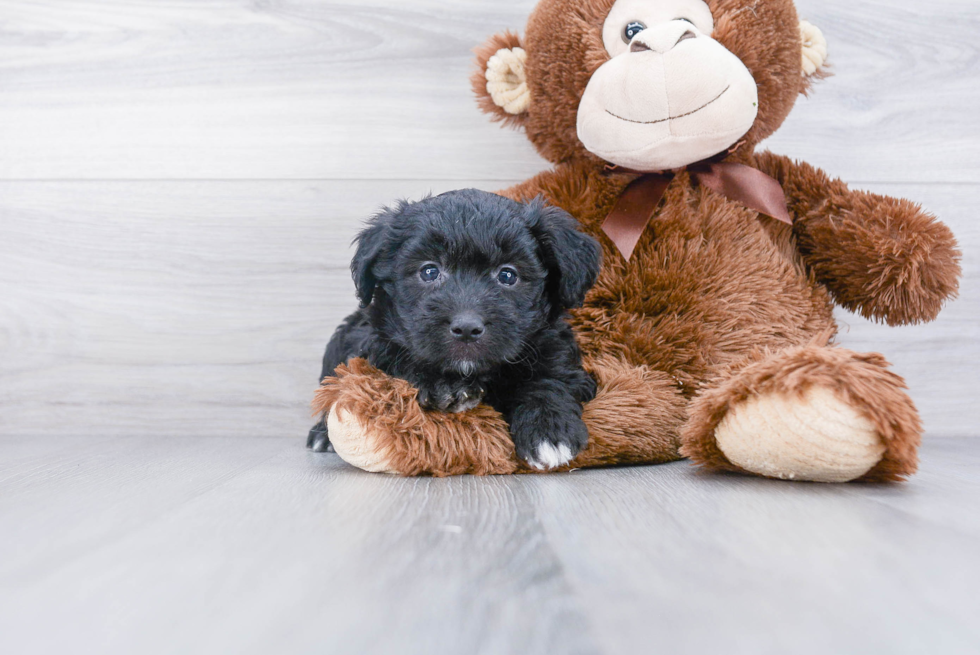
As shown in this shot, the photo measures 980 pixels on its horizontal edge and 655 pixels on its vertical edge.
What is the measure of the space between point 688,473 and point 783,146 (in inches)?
44.2

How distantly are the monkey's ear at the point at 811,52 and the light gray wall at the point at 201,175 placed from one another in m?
0.70

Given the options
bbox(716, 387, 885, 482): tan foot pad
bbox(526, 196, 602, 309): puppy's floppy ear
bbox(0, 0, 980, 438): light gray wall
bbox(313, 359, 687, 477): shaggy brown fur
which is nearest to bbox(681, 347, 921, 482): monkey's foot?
bbox(716, 387, 885, 482): tan foot pad

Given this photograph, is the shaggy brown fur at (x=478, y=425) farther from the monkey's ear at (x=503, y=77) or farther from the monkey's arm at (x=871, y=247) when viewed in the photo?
the monkey's ear at (x=503, y=77)

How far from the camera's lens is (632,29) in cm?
140

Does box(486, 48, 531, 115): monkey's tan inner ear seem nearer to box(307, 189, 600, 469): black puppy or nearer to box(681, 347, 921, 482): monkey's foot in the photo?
box(307, 189, 600, 469): black puppy

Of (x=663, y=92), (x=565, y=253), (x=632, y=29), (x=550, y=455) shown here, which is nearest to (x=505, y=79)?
(x=632, y=29)

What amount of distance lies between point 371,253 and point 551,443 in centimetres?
46

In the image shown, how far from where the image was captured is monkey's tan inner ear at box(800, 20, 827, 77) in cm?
152

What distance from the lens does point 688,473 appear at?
1.20 metres

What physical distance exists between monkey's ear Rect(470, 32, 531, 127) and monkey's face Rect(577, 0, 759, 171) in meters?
0.18

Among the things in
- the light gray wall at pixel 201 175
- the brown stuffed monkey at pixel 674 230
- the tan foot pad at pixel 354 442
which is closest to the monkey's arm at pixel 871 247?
the brown stuffed monkey at pixel 674 230

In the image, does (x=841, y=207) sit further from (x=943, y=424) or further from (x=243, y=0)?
(x=243, y=0)

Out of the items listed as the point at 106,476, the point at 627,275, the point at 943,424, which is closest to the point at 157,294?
the point at 106,476

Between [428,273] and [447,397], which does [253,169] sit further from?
[447,397]
